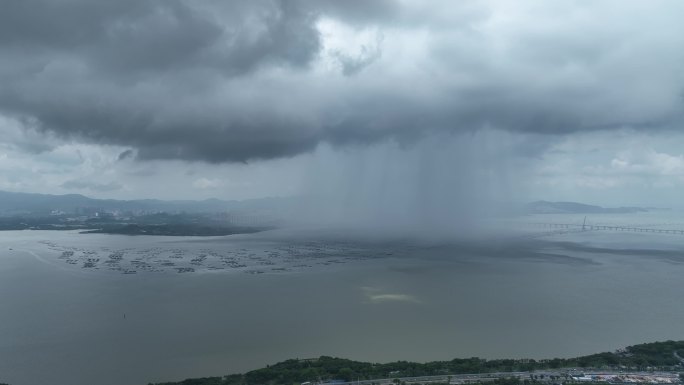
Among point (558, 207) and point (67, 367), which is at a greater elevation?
point (558, 207)

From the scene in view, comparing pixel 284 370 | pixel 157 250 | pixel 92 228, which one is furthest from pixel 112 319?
pixel 92 228

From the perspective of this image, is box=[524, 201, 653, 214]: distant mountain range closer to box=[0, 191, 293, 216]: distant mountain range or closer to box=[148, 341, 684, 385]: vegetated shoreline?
box=[0, 191, 293, 216]: distant mountain range

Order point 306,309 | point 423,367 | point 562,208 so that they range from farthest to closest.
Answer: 1. point 562,208
2. point 306,309
3. point 423,367

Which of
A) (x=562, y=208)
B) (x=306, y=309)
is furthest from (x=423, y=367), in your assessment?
(x=562, y=208)

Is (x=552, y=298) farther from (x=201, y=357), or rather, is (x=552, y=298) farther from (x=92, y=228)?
(x=92, y=228)

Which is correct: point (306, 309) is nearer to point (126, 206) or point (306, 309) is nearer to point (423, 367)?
point (423, 367)

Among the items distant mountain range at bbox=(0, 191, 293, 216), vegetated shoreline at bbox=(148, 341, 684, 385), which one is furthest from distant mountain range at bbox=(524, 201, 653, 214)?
vegetated shoreline at bbox=(148, 341, 684, 385)
